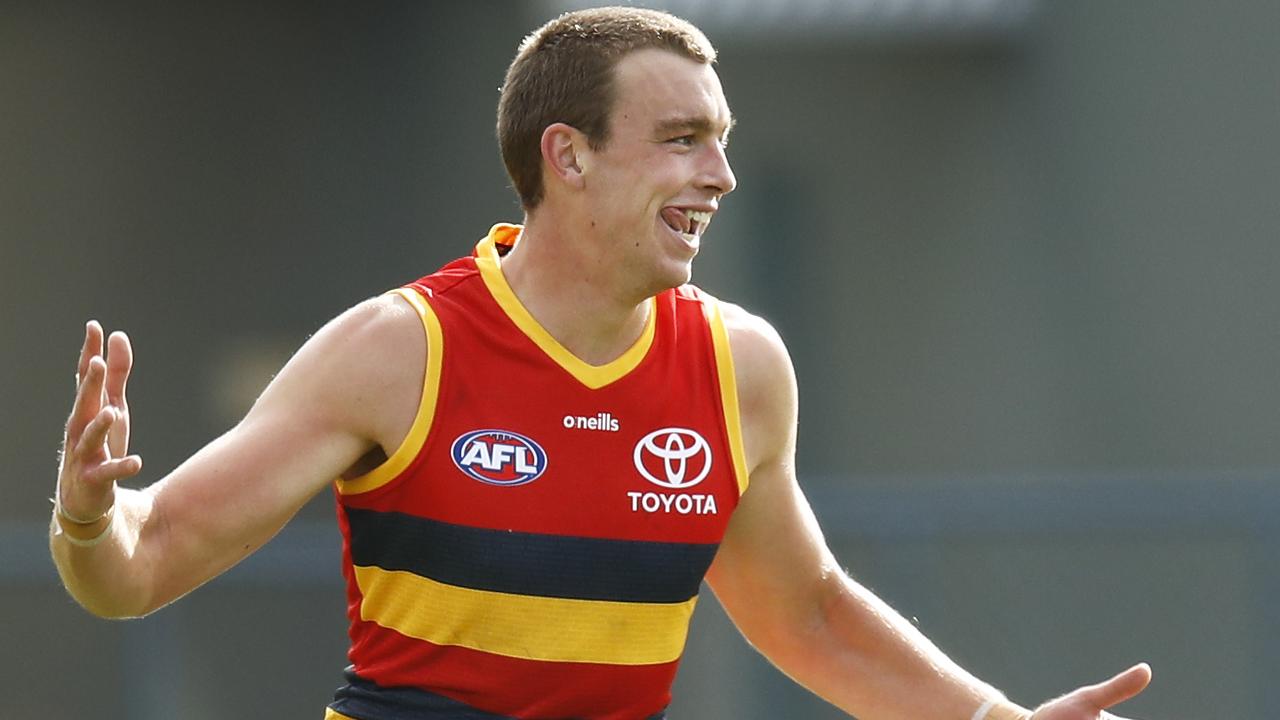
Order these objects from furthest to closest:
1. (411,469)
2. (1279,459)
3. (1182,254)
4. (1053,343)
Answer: (1053,343), (1182,254), (1279,459), (411,469)

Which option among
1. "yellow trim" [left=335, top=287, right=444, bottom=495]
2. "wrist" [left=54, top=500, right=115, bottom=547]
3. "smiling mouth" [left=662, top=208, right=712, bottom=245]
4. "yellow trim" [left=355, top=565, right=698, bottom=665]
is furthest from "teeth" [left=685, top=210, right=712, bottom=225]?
"wrist" [left=54, top=500, right=115, bottom=547]

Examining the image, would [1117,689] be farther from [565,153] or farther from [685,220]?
[565,153]

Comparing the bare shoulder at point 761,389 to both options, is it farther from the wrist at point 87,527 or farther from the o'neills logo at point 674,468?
the wrist at point 87,527

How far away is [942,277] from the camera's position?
12.7 metres

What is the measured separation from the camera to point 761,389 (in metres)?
4.20

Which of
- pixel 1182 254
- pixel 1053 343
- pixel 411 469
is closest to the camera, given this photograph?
pixel 411 469

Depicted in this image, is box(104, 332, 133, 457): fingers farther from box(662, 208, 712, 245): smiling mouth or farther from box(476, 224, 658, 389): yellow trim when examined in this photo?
box(662, 208, 712, 245): smiling mouth

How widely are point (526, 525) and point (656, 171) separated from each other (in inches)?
30.5

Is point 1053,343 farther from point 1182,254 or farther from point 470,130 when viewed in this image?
point 470,130

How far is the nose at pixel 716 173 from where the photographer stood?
4.00 m

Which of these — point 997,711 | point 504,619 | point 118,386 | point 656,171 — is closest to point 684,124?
point 656,171

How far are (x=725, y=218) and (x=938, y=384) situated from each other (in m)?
1.93

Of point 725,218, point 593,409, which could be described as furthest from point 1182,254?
point 593,409

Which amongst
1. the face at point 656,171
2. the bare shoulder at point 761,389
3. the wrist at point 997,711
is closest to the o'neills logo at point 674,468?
the bare shoulder at point 761,389
